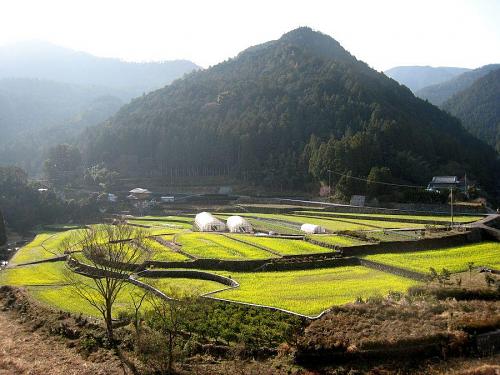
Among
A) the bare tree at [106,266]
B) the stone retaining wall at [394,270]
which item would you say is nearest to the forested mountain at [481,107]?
the stone retaining wall at [394,270]

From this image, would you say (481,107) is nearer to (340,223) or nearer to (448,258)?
(340,223)

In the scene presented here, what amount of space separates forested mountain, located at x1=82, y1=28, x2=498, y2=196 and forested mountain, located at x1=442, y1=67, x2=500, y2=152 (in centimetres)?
3186

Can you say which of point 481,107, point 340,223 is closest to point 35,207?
point 340,223

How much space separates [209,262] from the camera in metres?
30.0

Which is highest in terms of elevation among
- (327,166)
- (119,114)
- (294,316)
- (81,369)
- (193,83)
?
(193,83)

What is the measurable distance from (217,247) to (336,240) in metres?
8.80

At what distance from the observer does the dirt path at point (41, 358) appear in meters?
18.9

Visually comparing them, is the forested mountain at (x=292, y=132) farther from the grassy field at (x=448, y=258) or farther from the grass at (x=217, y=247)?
the grassy field at (x=448, y=258)

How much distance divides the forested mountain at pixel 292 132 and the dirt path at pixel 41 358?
3808 centimetres

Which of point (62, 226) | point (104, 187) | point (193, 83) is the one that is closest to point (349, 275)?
point (62, 226)

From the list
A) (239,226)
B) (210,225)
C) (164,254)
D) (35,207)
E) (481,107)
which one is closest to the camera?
(164,254)

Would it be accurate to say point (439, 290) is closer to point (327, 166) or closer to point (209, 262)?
point (209, 262)

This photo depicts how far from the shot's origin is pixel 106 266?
21844 millimetres

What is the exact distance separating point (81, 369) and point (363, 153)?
45813 mm
